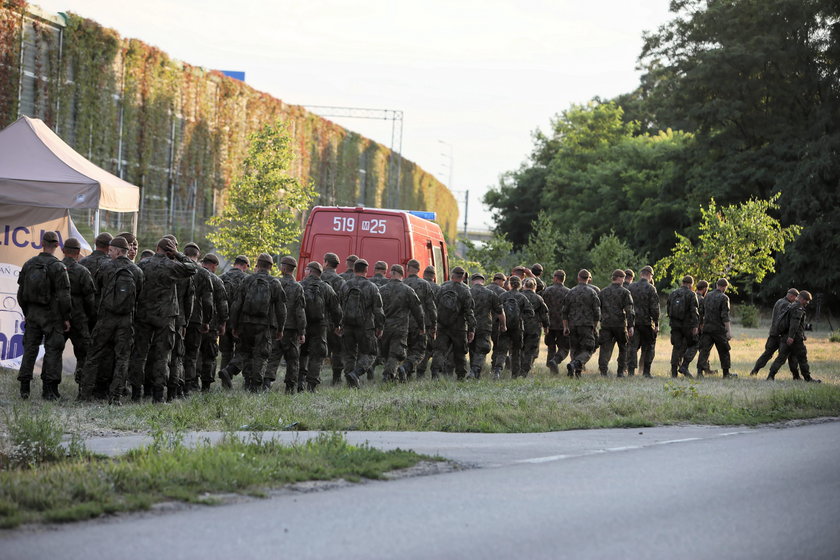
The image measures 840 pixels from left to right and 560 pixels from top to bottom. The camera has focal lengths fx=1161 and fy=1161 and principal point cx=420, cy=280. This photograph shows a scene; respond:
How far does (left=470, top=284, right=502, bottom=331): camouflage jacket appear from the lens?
18750mm

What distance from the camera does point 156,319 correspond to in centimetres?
1358

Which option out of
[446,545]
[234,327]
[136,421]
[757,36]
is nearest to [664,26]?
[757,36]

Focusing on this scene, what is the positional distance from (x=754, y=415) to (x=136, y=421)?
732cm

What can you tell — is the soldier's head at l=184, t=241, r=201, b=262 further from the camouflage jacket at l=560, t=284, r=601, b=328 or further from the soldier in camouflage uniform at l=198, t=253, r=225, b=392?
the camouflage jacket at l=560, t=284, r=601, b=328

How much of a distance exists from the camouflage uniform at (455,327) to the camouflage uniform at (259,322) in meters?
3.65

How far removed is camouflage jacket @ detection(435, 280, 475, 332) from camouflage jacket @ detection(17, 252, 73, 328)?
21.8ft

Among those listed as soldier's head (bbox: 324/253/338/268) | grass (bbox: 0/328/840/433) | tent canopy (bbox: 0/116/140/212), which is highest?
tent canopy (bbox: 0/116/140/212)

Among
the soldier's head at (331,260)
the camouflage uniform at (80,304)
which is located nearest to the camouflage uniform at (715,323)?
the soldier's head at (331,260)

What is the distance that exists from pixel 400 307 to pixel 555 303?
3.90 meters

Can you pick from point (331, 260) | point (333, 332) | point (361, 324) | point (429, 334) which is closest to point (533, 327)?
point (429, 334)

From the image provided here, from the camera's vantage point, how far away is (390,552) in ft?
19.6

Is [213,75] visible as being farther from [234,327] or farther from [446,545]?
[446,545]

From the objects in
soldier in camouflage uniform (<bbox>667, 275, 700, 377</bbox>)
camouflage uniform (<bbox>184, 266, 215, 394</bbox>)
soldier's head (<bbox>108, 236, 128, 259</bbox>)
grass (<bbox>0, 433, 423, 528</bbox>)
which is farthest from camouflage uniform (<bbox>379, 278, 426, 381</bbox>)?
grass (<bbox>0, 433, 423, 528</bbox>)

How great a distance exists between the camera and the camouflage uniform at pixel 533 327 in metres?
19.4
